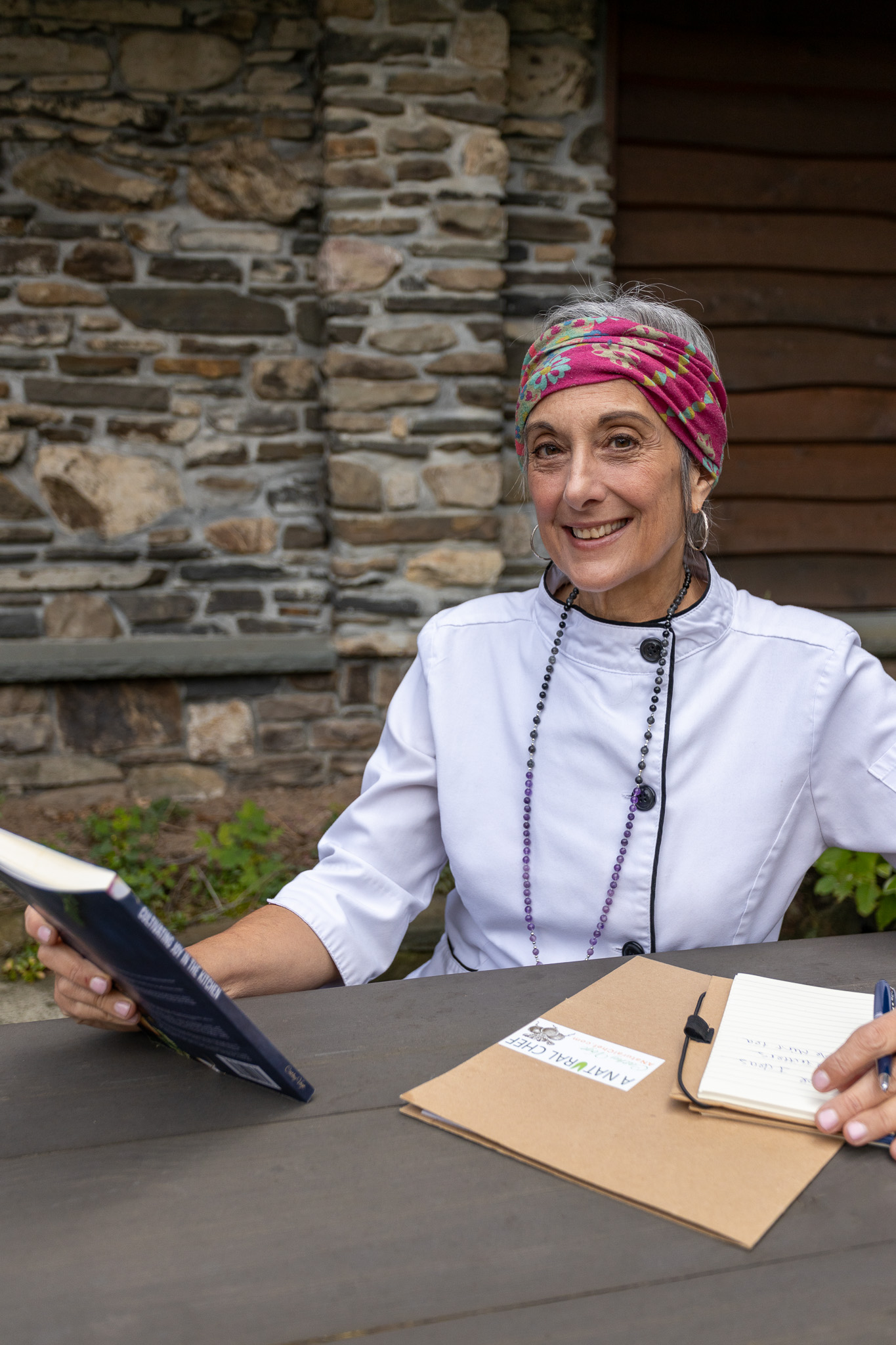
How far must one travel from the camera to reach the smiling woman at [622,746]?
138cm

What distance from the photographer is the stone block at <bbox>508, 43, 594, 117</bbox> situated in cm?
348

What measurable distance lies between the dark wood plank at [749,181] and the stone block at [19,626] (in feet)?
8.70

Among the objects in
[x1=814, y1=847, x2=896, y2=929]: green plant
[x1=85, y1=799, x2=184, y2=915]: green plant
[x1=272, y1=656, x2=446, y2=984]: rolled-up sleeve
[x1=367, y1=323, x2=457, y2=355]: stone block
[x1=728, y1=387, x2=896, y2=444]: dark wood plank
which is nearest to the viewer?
[x1=272, y1=656, x2=446, y2=984]: rolled-up sleeve

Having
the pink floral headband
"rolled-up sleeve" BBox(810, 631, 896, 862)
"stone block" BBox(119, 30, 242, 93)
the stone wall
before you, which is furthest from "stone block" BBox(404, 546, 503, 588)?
"rolled-up sleeve" BBox(810, 631, 896, 862)

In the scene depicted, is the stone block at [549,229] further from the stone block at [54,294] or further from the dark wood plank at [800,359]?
the stone block at [54,294]

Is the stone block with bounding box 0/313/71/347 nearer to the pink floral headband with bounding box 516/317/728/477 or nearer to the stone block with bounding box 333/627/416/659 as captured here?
the stone block with bounding box 333/627/416/659

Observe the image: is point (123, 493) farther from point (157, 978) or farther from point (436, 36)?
point (157, 978)

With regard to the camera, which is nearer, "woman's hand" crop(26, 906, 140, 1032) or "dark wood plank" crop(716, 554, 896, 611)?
"woman's hand" crop(26, 906, 140, 1032)

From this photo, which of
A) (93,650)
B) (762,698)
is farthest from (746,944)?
(93,650)

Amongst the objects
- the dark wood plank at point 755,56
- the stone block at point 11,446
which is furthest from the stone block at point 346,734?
the dark wood plank at point 755,56

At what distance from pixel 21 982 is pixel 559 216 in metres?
3.09

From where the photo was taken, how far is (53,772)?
12.0 ft

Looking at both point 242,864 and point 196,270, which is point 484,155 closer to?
point 196,270

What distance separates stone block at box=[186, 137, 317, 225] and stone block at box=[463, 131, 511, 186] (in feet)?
1.87
